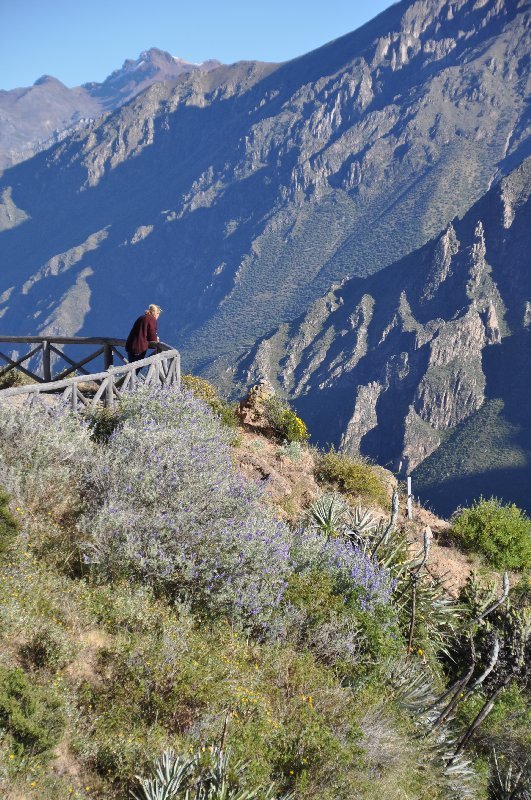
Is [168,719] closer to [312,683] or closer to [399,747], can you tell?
[312,683]

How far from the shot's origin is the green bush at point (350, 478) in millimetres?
10984

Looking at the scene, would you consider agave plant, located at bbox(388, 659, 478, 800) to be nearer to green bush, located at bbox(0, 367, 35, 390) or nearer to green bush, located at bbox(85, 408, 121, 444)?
green bush, located at bbox(85, 408, 121, 444)

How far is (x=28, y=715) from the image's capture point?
3.77 metres

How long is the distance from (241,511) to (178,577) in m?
1.01

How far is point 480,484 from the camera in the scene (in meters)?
110

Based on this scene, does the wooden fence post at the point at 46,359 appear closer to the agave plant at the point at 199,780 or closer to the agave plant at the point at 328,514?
the agave plant at the point at 328,514

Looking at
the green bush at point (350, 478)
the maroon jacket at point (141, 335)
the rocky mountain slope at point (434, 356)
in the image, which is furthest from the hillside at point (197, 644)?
the rocky mountain slope at point (434, 356)

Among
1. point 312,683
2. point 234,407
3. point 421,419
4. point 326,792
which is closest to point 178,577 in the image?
point 312,683

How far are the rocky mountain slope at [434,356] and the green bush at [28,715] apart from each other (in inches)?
4843

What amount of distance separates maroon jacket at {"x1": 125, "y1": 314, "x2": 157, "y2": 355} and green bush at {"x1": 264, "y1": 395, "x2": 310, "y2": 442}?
2864mm

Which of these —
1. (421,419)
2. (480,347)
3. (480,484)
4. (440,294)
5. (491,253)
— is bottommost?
(480,484)

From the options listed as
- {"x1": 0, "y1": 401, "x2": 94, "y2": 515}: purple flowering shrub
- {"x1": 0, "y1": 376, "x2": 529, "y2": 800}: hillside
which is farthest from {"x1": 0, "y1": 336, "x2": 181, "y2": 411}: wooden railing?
{"x1": 0, "y1": 401, "x2": 94, "y2": 515}: purple flowering shrub

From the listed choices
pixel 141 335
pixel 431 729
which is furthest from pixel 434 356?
pixel 431 729

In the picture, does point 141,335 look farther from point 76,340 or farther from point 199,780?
point 199,780
